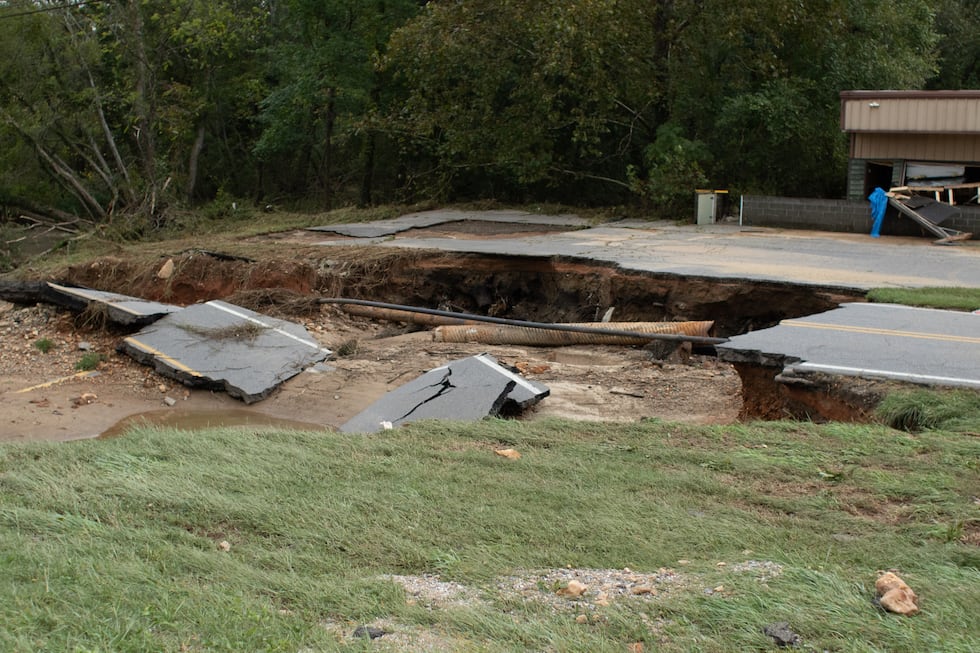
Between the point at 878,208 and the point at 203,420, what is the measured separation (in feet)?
42.2

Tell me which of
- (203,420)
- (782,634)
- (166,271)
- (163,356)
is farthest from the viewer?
(166,271)

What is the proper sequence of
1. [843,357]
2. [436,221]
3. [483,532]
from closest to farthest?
[483,532]
[843,357]
[436,221]

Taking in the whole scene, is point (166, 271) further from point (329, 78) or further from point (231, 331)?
point (329, 78)

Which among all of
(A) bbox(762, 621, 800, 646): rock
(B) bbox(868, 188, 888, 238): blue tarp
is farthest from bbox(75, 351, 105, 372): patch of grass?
(B) bbox(868, 188, 888, 238): blue tarp

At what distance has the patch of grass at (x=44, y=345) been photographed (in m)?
12.8

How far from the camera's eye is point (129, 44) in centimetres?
2372

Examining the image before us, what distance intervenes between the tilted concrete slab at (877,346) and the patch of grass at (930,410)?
313 millimetres

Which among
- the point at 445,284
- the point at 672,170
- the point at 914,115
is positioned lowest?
the point at 445,284

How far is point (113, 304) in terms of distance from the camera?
13.2 metres

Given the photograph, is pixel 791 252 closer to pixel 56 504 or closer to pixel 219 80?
pixel 56 504

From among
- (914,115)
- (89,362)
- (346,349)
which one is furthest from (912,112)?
(89,362)

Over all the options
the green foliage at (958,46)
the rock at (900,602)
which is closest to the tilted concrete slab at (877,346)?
the rock at (900,602)

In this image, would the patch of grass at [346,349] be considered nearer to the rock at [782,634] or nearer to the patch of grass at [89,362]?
the patch of grass at [89,362]

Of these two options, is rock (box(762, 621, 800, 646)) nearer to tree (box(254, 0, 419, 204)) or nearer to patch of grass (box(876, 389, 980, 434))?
patch of grass (box(876, 389, 980, 434))
